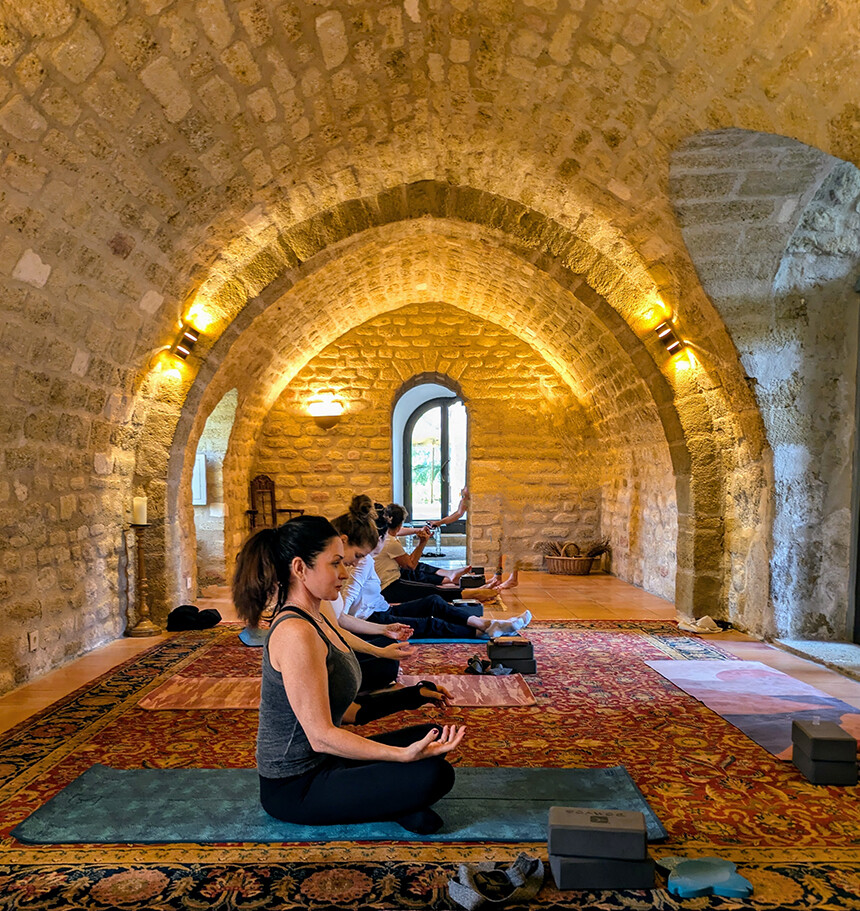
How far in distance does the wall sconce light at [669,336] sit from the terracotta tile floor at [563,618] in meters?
2.10

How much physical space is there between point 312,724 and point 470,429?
7702 millimetres

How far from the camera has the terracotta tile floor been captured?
420 cm

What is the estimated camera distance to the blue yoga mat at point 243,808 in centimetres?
247

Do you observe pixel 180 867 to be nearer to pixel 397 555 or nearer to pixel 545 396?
pixel 397 555

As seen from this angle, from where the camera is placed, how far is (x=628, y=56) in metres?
3.87

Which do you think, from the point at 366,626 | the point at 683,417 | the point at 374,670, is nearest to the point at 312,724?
the point at 374,670

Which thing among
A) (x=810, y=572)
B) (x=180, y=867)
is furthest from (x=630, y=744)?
(x=810, y=572)

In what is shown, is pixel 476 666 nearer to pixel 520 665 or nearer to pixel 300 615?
pixel 520 665

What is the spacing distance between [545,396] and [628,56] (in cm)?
607

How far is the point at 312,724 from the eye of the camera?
224 cm

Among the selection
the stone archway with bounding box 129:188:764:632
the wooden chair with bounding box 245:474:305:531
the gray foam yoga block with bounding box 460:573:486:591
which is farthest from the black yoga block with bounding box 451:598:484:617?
the wooden chair with bounding box 245:474:305:531

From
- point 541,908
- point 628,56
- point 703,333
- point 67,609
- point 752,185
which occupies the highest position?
point 628,56

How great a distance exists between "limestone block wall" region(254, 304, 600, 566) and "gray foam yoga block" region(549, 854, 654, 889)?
24.8ft

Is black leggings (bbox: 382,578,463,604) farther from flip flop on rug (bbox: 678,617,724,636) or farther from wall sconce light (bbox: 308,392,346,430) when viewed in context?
wall sconce light (bbox: 308,392,346,430)
